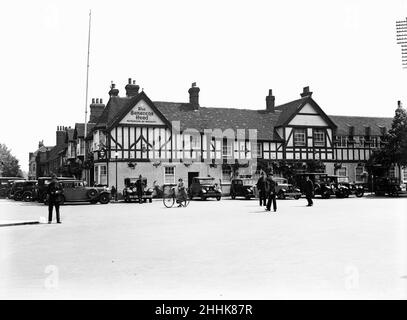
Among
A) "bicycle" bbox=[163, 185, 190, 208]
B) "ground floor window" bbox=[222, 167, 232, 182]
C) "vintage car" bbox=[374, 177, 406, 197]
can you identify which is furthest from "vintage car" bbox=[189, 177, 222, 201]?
"vintage car" bbox=[374, 177, 406, 197]

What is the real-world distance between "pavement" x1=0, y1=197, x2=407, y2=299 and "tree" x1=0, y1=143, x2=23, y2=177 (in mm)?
77422

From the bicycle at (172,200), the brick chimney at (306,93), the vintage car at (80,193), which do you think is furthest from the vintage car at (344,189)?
the vintage car at (80,193)

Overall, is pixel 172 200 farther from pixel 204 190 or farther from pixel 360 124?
pixel 360 124

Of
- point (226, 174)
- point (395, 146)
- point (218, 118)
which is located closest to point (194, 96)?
point (218, 118)

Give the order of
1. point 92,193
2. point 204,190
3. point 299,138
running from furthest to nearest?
point 299,138 → point 204,190 → point 92,193

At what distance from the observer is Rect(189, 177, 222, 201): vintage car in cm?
3198

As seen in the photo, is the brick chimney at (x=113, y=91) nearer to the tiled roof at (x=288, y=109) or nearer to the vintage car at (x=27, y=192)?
the vintage car at (x=27, y=192)

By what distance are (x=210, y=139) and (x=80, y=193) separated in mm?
14451

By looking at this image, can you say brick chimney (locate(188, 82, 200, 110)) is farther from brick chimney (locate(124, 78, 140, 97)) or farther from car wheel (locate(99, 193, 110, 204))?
car wheel (locate(99, 193, 110, 204))

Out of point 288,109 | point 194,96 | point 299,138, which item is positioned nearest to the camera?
point 299,138

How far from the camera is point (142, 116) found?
36781mm
